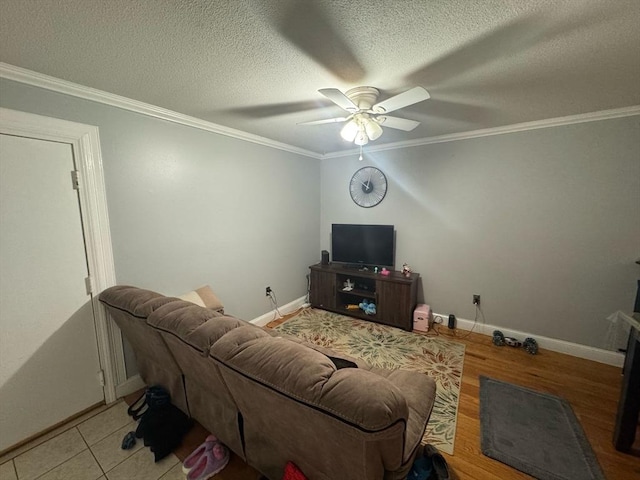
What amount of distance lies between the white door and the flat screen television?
284 centimetres

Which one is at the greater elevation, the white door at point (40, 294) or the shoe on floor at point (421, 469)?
the white door at point (40, 294)

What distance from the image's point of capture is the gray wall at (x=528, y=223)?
248 cm

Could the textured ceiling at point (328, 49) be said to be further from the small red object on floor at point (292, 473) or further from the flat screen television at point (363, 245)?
the small red object on floor at point (292, 473)

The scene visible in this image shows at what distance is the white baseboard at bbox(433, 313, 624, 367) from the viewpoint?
8.38 feet

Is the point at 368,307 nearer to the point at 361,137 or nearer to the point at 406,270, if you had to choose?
the point at 406,270

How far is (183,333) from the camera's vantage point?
51.8 inches

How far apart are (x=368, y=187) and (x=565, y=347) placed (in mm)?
2879

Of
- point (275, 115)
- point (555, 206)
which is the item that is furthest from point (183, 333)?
point (555, 206)

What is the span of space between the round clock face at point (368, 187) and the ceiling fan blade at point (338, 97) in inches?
72.9

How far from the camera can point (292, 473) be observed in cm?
117

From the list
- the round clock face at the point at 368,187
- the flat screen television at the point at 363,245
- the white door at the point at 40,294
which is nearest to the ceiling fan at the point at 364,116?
the round clock face at the point at 368,187

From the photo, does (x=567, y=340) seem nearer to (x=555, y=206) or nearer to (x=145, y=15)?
(x=555, y=206)

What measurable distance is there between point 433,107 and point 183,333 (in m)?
2.55

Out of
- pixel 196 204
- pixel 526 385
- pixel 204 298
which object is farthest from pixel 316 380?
pixel 526 385
